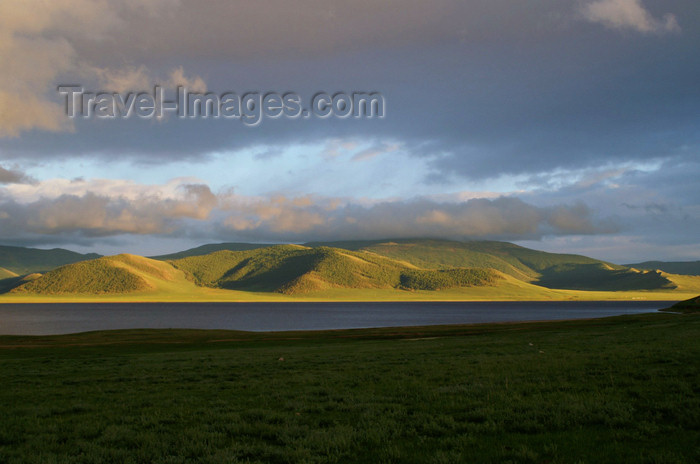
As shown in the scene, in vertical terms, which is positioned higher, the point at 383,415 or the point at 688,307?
the point at 383,415

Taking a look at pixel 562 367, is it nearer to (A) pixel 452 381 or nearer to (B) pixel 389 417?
(A) pixel 452 381

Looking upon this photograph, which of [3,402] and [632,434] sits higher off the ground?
[632,434]

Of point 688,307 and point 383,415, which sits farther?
point 688,307

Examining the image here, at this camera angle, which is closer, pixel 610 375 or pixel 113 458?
pixel 113 458

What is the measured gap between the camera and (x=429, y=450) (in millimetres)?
9891

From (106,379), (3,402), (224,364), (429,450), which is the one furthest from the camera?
(224,364)

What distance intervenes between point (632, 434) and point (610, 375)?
785cm

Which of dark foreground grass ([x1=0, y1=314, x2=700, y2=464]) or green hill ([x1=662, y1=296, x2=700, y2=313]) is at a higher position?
dark foreground grass ([x1=0, y1=314, x2=700, y2=464])

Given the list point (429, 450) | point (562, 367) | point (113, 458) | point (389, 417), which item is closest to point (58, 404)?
point (113, 458)

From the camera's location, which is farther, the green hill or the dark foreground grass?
the green hill

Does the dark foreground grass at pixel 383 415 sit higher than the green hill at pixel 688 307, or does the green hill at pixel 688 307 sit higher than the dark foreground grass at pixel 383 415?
the dark foreground grass at pixel 383 415

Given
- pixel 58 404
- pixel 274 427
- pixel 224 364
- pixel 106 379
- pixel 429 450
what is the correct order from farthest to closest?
pixel 224 364, pixel 106 379, pixel 58 404, pixel 274 427, pixel 429 450

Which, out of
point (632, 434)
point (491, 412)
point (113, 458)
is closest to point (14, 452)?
point (113, 458)

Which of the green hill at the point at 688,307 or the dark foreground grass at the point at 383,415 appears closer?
the dark foreground grass at the point at 383,415
